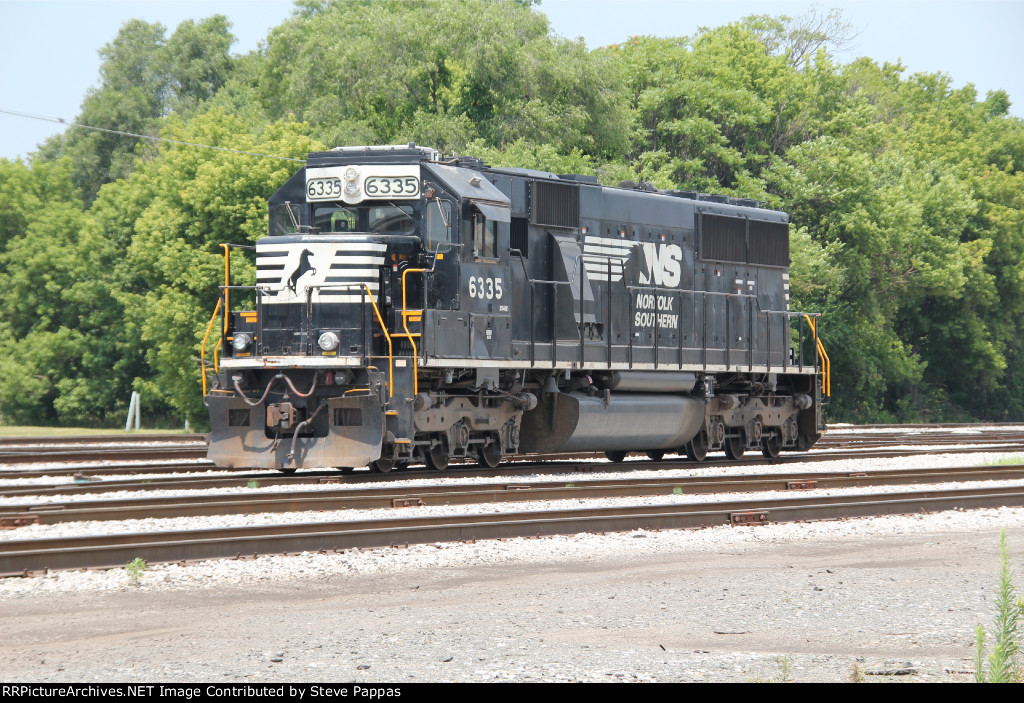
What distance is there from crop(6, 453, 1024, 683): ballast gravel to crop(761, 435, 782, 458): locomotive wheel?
396 inches

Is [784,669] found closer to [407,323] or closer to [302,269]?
[407,323]

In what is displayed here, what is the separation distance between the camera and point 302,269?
15211 mm

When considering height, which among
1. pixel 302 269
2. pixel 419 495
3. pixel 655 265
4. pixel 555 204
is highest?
pixel 555 204

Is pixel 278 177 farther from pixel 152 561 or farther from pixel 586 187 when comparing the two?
pixel 152 561

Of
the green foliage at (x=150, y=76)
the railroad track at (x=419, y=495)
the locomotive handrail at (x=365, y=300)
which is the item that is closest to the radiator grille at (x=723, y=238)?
the railroad track at (x=419, y=495)

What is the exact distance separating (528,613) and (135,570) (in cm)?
288

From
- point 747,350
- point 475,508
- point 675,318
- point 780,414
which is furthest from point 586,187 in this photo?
point 475,508

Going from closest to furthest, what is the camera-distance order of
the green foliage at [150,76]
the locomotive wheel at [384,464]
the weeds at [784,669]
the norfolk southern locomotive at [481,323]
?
1. the weeds at [784,669]
2. the norfolk southern locomotive at [481,323]
3. the locomotive wheel at [384,464]
4. the green foliage at [150,76]

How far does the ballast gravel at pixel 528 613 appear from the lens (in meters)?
6.09

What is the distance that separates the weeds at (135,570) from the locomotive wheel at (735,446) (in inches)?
529

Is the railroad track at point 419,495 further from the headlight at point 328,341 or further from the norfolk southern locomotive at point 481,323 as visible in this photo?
the headlight at point 328,341

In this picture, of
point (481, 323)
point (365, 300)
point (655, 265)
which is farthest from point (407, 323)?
point (655, 265)

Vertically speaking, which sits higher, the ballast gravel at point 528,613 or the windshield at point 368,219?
the windshield at point 368,219

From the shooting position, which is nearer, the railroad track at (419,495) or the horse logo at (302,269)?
the railroad track at (419,495)
